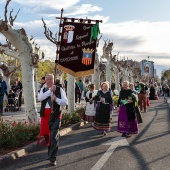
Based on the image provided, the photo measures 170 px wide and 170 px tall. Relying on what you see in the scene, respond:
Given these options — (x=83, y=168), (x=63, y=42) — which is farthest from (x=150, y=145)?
(x=63, y=42)

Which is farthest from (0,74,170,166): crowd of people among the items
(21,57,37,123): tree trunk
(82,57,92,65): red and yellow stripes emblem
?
(21,57,37,123): tree trunk

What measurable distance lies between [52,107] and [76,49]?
5.55 metres

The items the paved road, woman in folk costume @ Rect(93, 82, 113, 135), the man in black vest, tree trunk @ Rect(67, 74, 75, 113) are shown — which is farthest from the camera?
tree trunk @ Rect(67, 74, 75, 113)

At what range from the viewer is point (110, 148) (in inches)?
349

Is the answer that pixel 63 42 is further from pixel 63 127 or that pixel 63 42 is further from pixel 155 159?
pixel 155 159

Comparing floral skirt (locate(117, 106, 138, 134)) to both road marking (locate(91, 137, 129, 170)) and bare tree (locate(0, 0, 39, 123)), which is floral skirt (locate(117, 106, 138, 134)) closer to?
road marking (locate(91, 137, 129, 170))

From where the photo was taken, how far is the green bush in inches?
319

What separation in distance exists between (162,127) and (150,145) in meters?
4.24

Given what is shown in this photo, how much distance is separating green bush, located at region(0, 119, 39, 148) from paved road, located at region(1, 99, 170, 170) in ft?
1.82

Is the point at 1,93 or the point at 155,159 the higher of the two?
the point at 1,93

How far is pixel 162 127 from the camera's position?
1335cm

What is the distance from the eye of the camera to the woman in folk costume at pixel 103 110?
11211mm

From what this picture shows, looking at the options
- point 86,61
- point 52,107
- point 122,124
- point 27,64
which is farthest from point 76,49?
point 52,107

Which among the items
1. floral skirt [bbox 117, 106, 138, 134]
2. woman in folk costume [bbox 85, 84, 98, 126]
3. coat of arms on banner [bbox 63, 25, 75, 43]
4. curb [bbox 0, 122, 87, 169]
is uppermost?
coat of arms on banner [bbox 63, 25, 75, 43]
